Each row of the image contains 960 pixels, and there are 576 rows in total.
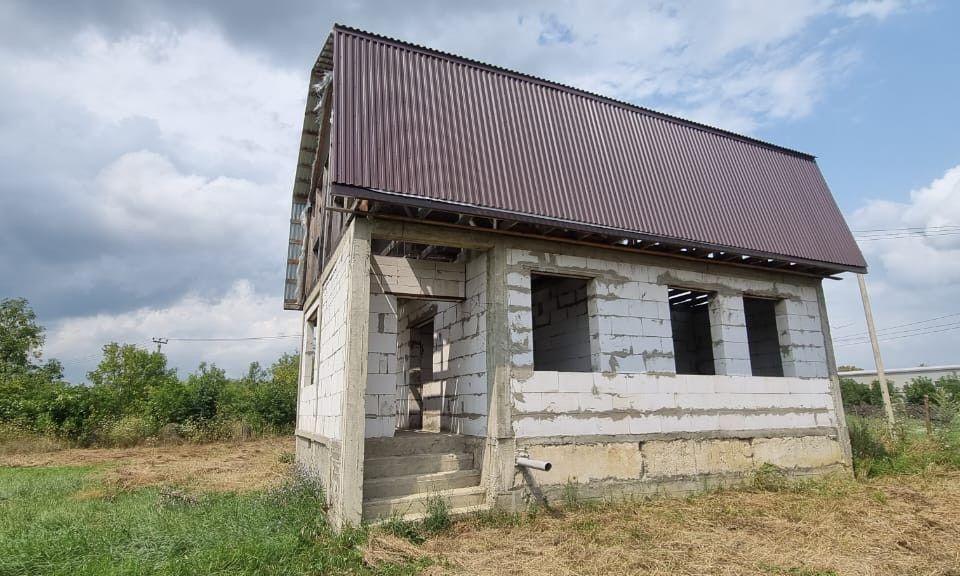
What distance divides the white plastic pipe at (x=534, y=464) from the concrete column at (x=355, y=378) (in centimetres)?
218

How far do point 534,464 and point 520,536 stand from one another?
88 cm

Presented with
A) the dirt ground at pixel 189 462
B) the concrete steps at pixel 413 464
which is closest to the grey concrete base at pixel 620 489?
the concrete steps at pixel 413 464

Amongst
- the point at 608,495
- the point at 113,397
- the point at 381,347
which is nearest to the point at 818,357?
the point at 608,495

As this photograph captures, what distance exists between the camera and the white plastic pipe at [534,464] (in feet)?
21.7

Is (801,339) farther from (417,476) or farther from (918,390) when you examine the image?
(918,390)

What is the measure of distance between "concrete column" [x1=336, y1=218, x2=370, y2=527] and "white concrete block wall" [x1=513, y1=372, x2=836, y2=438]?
2228 mm

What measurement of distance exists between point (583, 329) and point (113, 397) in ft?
62.5

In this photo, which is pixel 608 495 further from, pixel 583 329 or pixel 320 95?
pixel 320 95

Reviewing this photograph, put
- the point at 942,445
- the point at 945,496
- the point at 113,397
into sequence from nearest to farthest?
the point at 945,496 → the point at 942,445 → the point at 113,397

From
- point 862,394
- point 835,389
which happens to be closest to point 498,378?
point 835,389

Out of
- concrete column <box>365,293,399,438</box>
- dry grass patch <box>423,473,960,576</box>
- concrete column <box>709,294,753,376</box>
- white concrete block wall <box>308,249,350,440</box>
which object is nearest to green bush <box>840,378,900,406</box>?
concrete column <box>709,294,753,376</box>

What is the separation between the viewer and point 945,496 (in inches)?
334

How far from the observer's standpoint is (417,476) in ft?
23.9

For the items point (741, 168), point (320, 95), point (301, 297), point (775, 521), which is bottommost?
point (775, 521)
